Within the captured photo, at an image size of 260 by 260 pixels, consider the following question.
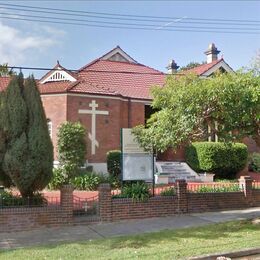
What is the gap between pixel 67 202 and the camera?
12.1m

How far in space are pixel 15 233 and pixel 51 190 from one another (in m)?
6.95

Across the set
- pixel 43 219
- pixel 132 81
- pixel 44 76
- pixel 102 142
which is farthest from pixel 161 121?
pixel 132 81

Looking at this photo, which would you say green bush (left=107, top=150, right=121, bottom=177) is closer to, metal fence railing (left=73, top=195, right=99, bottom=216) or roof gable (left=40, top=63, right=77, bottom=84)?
roof gable (left=40, top=63, right=77, bottom=84)

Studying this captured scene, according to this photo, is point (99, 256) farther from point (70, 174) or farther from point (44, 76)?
point (44, 76)

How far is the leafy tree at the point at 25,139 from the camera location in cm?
1170

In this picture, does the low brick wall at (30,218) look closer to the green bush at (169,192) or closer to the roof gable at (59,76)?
the green bush at (169,192)

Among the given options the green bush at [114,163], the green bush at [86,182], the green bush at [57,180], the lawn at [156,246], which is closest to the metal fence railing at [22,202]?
the lawn at [156,246]

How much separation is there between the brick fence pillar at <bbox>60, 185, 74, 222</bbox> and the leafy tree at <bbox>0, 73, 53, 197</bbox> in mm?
629

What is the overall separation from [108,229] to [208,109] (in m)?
4.28

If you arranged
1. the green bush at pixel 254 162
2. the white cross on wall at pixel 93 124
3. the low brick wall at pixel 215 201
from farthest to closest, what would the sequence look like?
the green bush at pixel 254 162, the white cross on wall at pixel 93 124, the low brick wall at pixel 215 201

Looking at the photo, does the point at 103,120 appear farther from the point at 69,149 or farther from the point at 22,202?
the point at 22,202

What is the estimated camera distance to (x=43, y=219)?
11828 millimetres

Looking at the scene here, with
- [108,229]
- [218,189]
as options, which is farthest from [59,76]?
[108,229]

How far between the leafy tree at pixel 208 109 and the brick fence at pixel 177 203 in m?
1.73
